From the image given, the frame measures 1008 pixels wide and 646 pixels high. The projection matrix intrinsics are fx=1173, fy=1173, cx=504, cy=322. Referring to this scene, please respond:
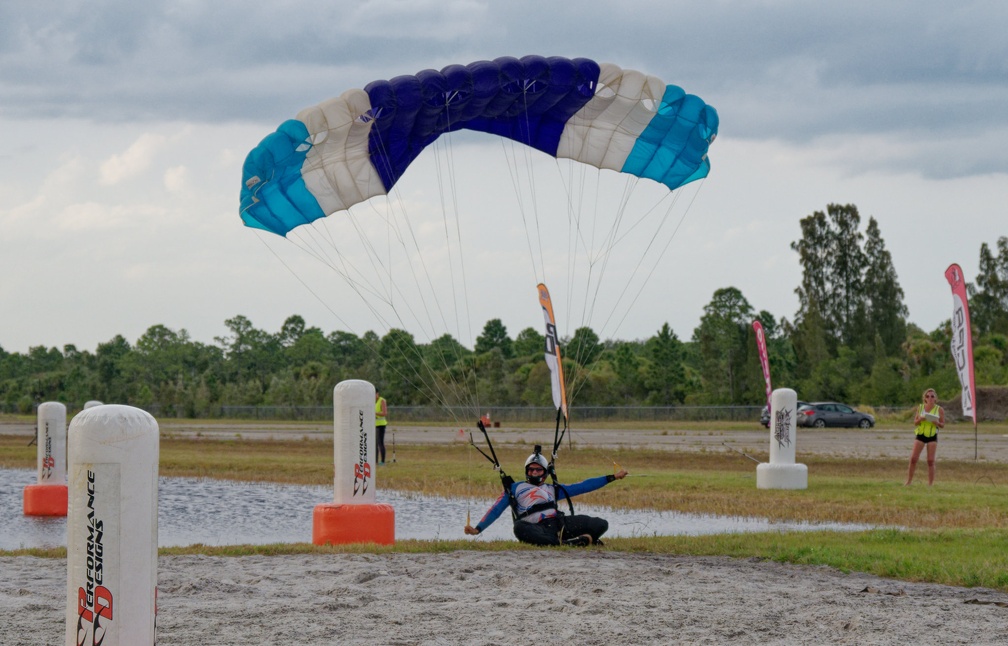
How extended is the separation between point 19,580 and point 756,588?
6.27 metres

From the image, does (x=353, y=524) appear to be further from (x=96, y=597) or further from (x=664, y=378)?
(x=664, y=378)

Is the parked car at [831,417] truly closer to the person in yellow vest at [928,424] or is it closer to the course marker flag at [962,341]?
the course marker flag at [962,341]

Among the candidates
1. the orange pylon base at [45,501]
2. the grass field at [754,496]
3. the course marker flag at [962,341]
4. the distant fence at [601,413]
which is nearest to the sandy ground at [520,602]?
the grass field at [754,496]

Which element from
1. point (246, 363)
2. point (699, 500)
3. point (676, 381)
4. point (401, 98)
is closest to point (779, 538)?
point (699, 500)

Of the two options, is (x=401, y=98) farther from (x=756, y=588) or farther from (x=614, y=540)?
(x=756, y=588)

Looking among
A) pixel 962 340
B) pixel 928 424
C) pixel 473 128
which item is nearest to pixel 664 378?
pixel 962 340

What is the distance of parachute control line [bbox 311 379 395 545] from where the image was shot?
1264 cm

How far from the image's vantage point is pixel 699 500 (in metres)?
17.8

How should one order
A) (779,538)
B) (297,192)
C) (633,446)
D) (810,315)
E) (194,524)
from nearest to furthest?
(779,538)
(297,192)
(194,524)
(633,446)
(810,315)

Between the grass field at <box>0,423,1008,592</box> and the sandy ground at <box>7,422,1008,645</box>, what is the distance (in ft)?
1.89

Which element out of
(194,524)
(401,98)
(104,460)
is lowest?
(194,524)

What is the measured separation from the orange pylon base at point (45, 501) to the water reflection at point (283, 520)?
0.69 ft

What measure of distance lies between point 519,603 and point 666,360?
66.3m

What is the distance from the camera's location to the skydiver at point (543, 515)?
12039 mm
